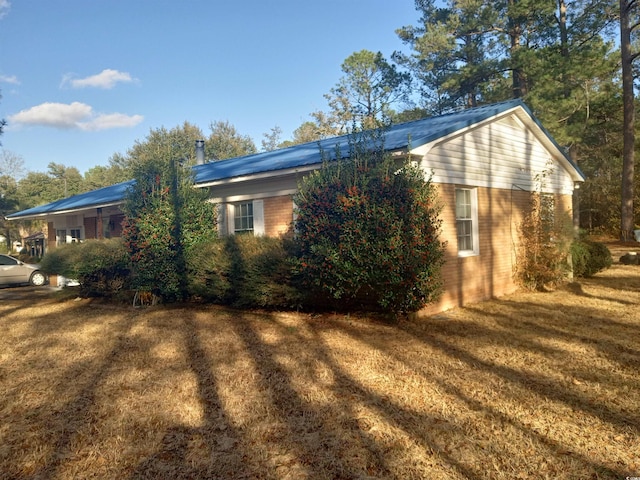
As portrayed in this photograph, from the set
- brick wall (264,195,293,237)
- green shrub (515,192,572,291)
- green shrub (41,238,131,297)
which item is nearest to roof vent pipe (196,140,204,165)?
green shrub (41,238,131,297)

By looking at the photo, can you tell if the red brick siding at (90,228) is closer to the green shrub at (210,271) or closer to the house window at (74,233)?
the house window at (74,233)

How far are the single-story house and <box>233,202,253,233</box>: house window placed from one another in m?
0.03

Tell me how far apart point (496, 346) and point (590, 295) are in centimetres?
577

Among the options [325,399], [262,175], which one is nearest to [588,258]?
[262,175]

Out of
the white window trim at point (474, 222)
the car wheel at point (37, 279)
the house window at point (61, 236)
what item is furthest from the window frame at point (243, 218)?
the house window at point (61, 236)

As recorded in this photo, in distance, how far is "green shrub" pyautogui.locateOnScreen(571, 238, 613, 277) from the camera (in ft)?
44.7

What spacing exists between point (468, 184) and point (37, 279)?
15953 mm

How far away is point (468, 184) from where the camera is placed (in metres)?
10.5

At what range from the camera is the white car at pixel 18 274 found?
17.2 m

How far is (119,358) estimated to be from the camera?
6547 millimetres

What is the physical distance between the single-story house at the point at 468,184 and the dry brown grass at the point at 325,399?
2299mm

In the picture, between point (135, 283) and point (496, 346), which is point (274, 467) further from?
point (135, 283)

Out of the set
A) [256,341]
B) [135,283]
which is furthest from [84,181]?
[256,341]

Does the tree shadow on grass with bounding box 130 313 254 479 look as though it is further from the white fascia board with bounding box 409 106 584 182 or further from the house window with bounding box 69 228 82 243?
the house window with bounding box 69 228 82 243
